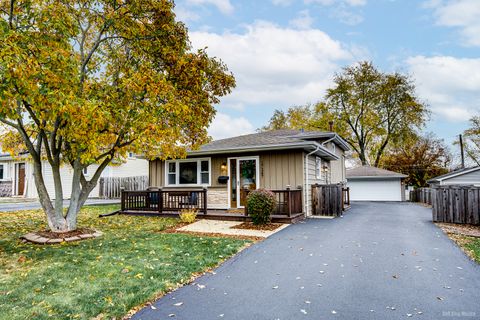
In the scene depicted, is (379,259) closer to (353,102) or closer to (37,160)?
(37,160)

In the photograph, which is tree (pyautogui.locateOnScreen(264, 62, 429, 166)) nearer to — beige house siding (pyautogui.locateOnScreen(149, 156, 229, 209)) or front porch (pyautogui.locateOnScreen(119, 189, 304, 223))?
beige house siding (pyautogui.locateOnScreen(149, 156, 229, 209))

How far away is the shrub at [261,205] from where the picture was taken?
8890 millimetres

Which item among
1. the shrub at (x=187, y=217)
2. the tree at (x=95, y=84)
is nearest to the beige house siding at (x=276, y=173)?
the shrub at (x=187, y=217)

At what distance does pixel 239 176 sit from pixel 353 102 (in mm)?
25205

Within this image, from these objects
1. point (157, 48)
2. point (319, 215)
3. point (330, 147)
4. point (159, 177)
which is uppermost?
point (157, 48)

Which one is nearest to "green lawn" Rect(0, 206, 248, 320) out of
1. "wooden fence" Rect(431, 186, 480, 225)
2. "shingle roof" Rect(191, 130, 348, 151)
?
"shingle roof" Rect(191, 130, 348, 151)

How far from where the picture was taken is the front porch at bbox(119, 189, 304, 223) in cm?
1007

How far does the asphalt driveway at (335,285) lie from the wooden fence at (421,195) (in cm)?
1617

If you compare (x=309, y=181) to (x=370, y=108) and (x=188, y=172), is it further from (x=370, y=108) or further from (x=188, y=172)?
(x=370, y=108)

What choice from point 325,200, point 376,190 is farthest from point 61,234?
point 376,190

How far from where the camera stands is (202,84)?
8805mm

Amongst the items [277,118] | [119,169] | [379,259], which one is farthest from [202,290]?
[277,118]

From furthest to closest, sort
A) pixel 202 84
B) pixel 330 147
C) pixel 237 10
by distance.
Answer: pixel 330 147 < pixel 237 10 < pixel 202 84

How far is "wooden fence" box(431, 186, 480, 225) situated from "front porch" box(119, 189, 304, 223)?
4534 millimetres
